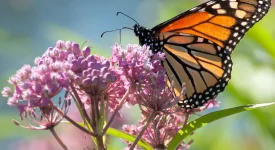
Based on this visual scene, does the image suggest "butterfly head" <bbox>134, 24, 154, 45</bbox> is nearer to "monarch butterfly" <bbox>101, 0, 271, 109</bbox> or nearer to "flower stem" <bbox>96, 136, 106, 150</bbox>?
"monarch butterfly" <bbox>101, 0, 271, 109</bbox>

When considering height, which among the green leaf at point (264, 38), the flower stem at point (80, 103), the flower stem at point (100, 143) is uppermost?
the green leaf at point (264, 38)

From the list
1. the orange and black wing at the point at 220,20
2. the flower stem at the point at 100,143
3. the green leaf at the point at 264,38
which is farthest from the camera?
the green leaf at the point at 264,38

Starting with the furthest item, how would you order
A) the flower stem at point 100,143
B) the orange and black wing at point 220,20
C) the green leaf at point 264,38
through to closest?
the green leaf at point 264,38
the orange and black wing at point 220,20
the flower stem at point 100,143

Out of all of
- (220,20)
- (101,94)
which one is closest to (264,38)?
(220,20)

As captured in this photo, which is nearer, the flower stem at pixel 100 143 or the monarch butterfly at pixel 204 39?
the flower stem at pixel 100 143

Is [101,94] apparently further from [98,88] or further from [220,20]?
[220,20]

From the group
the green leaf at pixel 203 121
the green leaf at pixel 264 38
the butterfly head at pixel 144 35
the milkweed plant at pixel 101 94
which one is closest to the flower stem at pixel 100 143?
the milkweed plant at pixel 101 94

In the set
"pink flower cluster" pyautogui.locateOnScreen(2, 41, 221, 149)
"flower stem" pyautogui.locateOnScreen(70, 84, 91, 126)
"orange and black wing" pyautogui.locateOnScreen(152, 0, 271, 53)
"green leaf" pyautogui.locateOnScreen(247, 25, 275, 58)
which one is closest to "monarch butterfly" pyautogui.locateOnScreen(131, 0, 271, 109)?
"orange and black wing" pyautogui.locateOnScreen(152, 0, 271, 53)

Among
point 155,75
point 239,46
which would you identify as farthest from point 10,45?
point 155,75

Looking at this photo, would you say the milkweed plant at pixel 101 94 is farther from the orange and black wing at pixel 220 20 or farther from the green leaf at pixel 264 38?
the green leaf at pixel 264 38

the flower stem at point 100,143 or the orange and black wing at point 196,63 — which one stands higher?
the orange and black wing at point 196,63
